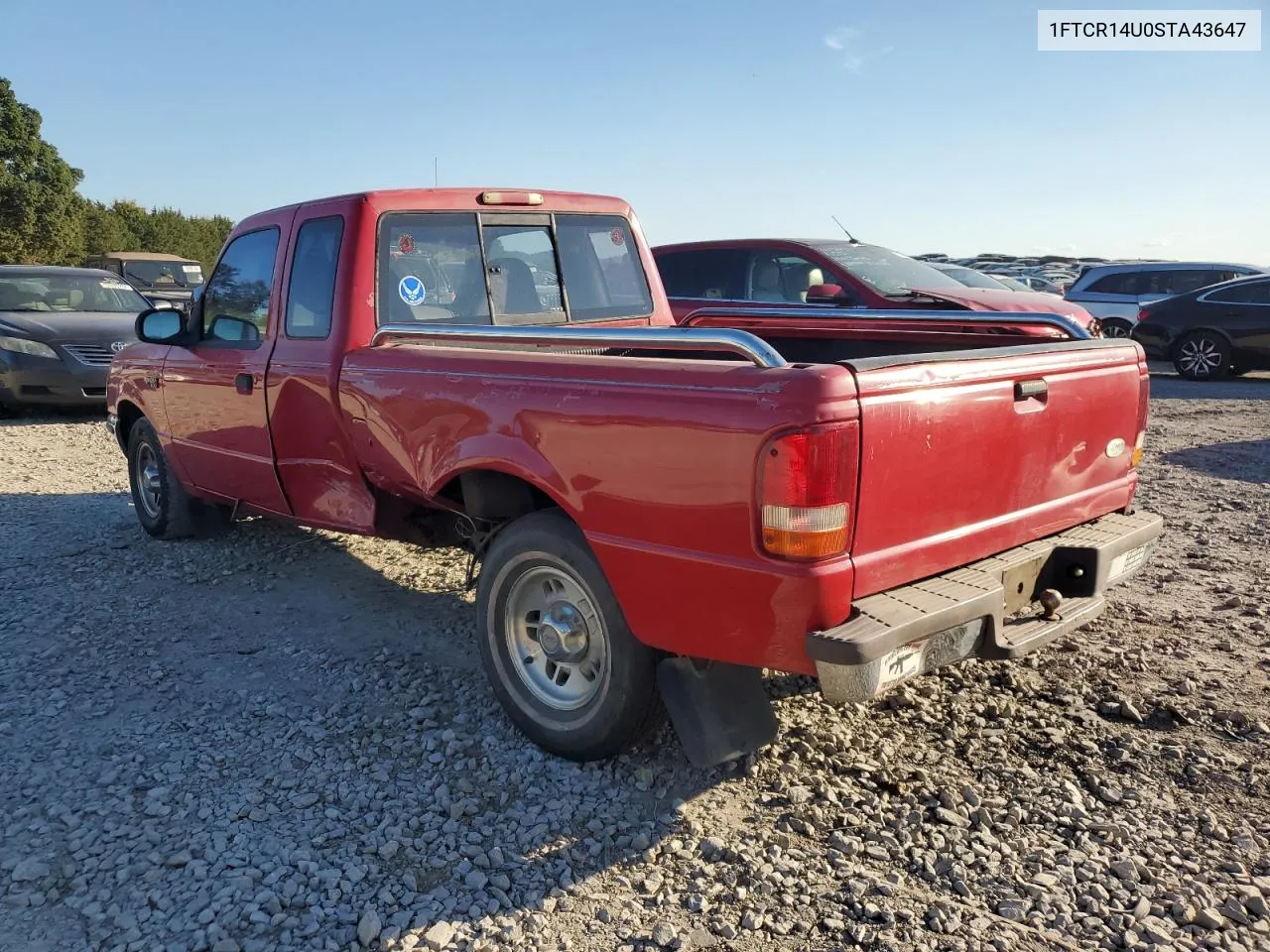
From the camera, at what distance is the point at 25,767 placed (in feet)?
11.5

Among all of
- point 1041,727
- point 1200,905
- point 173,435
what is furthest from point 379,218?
point 1200,905

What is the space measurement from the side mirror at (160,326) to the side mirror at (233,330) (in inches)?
10.8

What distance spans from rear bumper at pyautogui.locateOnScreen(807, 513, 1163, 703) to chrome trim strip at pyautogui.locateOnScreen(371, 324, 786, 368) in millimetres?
762

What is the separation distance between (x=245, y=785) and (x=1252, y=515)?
20.1ft

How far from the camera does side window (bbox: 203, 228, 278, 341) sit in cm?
496

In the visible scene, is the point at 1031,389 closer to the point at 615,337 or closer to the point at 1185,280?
the point at 615,337

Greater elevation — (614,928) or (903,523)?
(903,523)

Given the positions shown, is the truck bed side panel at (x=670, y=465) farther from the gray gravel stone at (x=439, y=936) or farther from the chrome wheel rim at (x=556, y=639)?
the gray gravel stone at (x=439, y=936)

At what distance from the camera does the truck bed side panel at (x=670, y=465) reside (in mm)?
2656

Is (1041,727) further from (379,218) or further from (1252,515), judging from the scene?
(1252,515)

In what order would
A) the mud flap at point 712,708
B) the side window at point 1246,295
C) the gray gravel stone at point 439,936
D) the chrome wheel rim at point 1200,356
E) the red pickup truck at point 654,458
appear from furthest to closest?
1. the chrome wheel rim at point 1200,356
2. the side window at point 1246,295
3. the mud flap at point 712,708
4. the red pickup truck at point 654,458
5. the gray gravel stone at point 439,936

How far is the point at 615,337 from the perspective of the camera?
10.4 feet

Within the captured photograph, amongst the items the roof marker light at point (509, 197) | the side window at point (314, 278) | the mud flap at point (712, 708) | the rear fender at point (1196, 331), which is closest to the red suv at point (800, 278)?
the roof marker light at point (509, 197)

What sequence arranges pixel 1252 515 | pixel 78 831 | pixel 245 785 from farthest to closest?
pixel 1252 515
pixel 245 785
pixel 78 831
